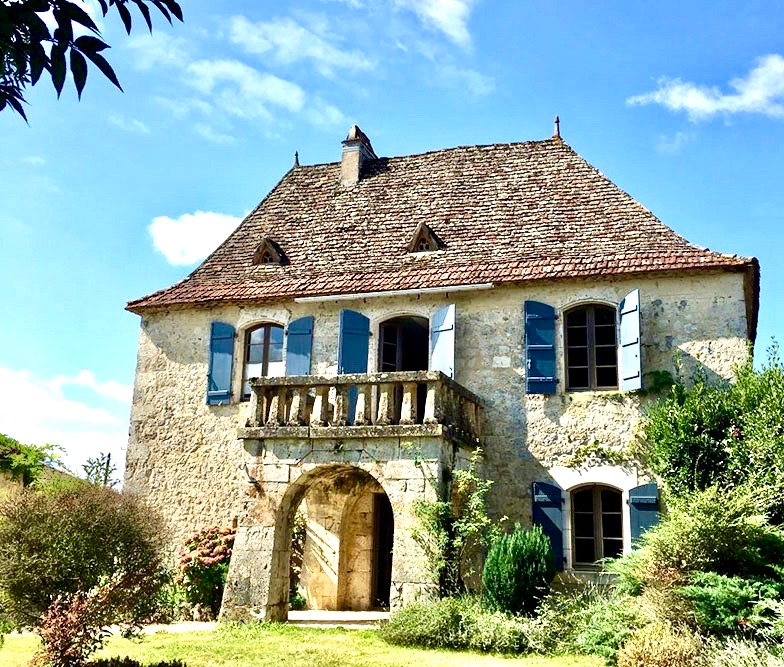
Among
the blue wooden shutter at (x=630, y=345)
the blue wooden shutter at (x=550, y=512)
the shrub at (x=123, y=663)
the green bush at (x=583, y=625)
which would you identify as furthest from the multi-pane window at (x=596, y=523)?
the shrub at (x=123, y=663)

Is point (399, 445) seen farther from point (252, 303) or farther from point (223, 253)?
point (223, 253)

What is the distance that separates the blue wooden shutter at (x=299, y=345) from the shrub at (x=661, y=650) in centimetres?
827

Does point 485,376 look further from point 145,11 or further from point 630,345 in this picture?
point 145,11

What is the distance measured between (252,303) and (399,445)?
5.57 m

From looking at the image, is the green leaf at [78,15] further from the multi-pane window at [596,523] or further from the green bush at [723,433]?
the multi-pane window at [596,523]

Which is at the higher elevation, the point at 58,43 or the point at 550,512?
the point at 58,43

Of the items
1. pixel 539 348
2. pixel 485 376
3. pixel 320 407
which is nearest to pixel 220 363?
pixel 320 407

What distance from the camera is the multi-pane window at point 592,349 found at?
13578 millimetres

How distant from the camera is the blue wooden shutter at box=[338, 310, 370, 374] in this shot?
1451 centimetres

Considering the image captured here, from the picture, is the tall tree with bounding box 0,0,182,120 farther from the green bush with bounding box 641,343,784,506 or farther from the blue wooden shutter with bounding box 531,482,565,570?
the blue wooden shutter with bounding box 531,482,565,570

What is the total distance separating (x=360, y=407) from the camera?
11.8m

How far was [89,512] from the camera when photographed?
8.67m

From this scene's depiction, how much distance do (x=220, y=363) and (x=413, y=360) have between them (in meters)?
4.39

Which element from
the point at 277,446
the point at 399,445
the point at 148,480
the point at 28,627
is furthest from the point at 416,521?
the point at 148,480
